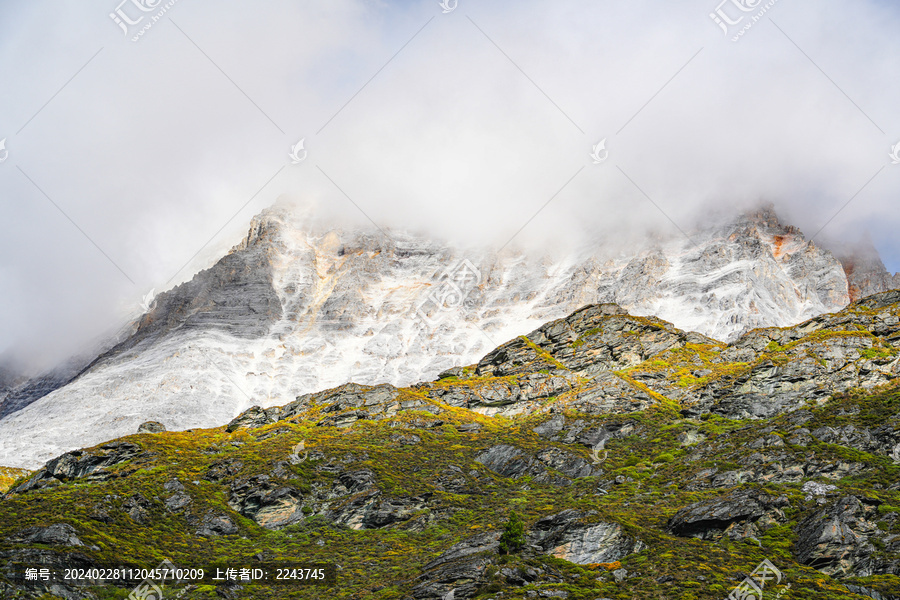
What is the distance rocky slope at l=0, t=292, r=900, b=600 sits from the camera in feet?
171

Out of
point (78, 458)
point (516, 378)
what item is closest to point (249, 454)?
point (78, 458)

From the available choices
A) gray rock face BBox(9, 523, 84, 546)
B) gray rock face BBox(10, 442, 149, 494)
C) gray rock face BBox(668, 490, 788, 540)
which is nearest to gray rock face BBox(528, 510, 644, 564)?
gray rock face BBox(668, 490, 788, 540)

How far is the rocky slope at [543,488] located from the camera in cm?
5222

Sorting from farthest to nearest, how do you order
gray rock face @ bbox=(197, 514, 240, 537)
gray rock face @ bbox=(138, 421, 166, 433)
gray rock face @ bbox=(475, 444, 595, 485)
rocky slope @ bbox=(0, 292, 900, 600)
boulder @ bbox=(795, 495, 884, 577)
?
gray rock face @ bbox=(138, 421, 166, 433), gray rock face @ bbox=(475, 444, 595, 485), gray rock face @ bbox=(197, 514, 240, 537), rocky slope @ bbox=(0, 292, 900, 600), boulder @ bbox=(795, 495, 884, 577)

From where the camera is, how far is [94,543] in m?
59.0

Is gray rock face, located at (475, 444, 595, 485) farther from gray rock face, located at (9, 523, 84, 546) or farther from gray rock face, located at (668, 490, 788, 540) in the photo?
gray rock face, located at (9, 523, 84, 546)

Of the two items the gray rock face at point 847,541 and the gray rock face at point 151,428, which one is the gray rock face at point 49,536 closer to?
the gray rock face at point 847,541

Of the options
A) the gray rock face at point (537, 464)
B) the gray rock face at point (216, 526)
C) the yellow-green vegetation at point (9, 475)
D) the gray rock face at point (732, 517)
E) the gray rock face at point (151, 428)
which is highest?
the gray rock face at point (151, 428)

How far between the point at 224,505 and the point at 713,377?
8419cm

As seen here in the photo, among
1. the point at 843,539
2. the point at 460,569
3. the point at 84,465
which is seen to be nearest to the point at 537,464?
the point at 460,569

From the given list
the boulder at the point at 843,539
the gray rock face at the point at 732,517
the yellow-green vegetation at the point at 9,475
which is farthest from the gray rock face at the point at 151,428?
the boulder at the point at 843,539

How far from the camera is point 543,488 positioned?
81125mm

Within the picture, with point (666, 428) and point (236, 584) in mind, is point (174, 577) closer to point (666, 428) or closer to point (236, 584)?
point (236, 584)

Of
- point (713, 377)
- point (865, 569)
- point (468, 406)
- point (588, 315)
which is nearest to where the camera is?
point (865, 569)
